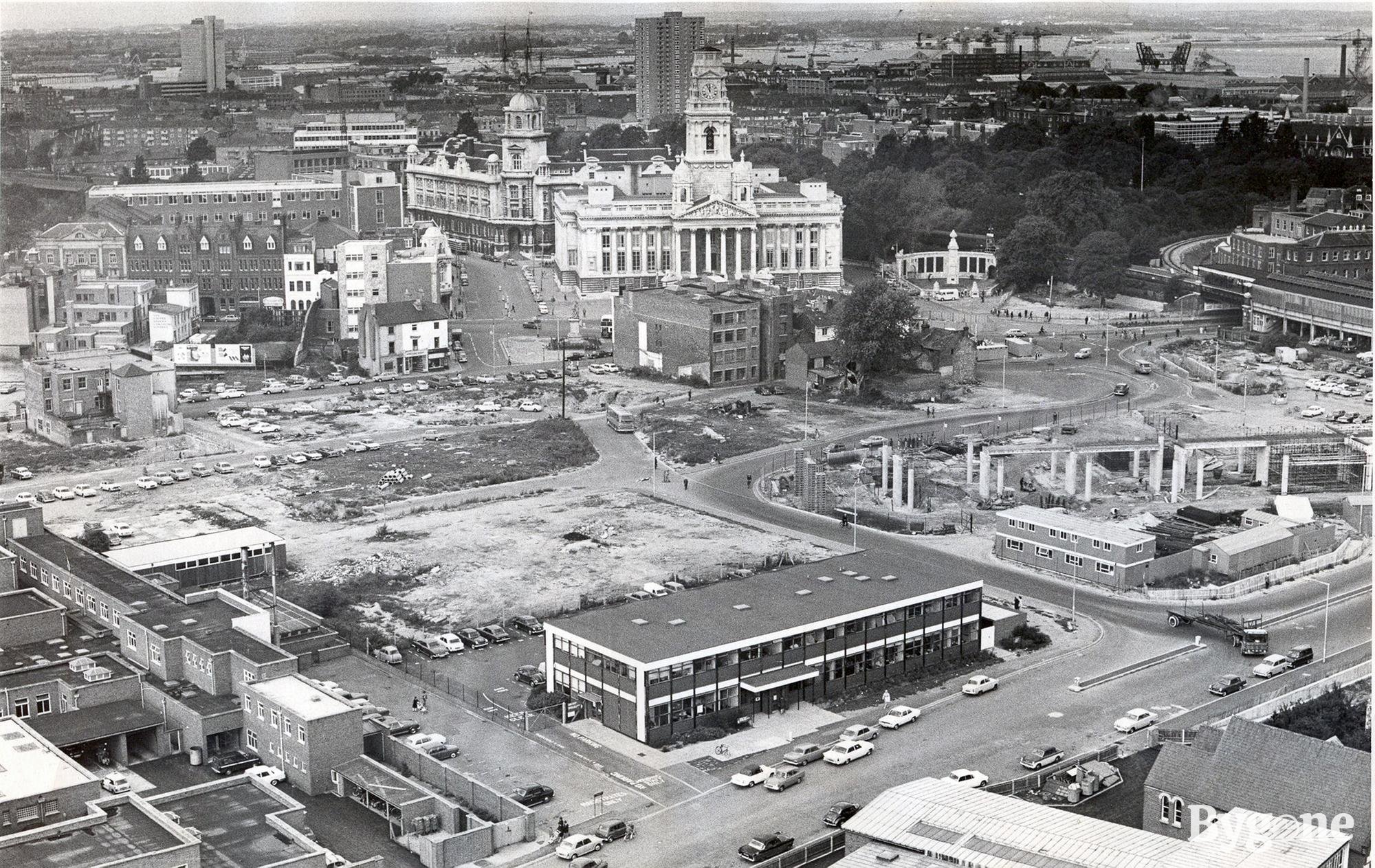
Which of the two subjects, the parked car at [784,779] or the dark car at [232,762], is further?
the dark car at [232,762]

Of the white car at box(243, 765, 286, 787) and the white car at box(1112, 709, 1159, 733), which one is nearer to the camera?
the white car at box(243, 765, 286, 787)

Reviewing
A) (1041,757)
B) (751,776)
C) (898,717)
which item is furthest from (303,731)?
(1041,757)

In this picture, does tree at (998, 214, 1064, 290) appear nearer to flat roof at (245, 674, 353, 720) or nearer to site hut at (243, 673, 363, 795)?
flat roof at (245, 674, 353, 720)

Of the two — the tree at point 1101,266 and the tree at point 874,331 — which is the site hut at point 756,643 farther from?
the tree at point 1101,266

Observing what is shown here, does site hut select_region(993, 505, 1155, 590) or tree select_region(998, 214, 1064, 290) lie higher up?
tree select_region(998, 214, 1064, 290)

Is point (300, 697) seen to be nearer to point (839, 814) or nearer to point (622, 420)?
point (839, 814)

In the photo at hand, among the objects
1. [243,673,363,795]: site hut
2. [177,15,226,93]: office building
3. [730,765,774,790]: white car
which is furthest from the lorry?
[177,15,226,93]: office building

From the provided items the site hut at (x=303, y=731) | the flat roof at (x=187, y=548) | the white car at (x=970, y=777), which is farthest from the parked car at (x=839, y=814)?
the flat roof at (x=187, y=548)
